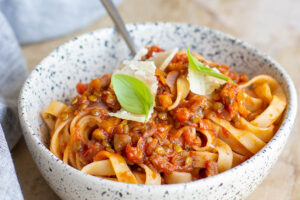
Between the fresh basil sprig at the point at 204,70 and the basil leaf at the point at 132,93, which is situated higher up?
the fresh basil sprig at the point at 204,70

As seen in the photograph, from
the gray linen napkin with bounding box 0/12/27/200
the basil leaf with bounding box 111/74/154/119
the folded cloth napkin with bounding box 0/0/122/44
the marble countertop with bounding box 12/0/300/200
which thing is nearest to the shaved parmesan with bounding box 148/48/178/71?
the basil leaf with bounding box 111/74/154/119

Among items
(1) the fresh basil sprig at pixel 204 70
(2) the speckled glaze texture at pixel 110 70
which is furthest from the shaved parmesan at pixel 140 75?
(2) the speckled glaze texture at pixel 110 70

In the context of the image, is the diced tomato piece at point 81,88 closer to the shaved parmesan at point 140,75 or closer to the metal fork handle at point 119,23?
the shaved parmesan at point 140,75

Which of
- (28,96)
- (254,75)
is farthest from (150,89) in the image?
(254,75)

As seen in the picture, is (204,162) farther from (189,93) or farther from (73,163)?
(73,163)

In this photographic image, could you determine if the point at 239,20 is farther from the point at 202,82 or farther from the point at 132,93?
the point at 132,93

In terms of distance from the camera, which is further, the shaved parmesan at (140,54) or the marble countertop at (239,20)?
the marble countertop at (239,20)
